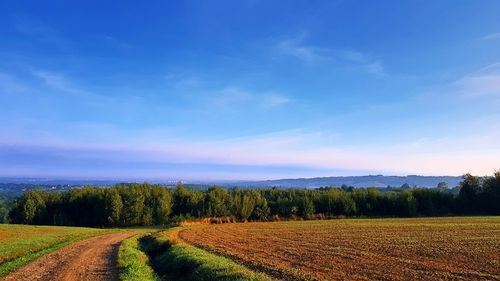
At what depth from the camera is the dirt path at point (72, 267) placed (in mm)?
19000

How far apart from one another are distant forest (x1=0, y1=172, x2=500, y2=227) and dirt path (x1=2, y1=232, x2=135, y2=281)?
48.7 metres

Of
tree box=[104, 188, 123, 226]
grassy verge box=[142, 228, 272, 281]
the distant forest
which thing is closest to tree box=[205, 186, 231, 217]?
the distant forest

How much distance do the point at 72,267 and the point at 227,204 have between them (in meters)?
62.3

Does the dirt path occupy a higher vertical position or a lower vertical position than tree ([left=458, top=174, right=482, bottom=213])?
lower

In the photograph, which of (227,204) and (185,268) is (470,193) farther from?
(185,268)

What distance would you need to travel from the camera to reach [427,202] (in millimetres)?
88312

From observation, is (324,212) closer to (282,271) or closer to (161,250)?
(161,250)

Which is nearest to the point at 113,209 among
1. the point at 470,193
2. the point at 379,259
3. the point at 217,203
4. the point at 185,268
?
the point at 217,203

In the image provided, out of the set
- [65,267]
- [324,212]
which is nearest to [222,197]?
[324,212]

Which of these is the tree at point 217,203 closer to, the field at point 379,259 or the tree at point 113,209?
the tree at point 113,209

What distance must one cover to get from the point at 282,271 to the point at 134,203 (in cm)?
6454

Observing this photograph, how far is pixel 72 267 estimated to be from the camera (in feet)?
71.4

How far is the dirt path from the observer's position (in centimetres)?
1900

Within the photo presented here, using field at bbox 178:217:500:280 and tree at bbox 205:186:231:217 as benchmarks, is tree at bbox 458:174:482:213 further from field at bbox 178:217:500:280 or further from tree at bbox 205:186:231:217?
field at bbox 178:217:500:280
